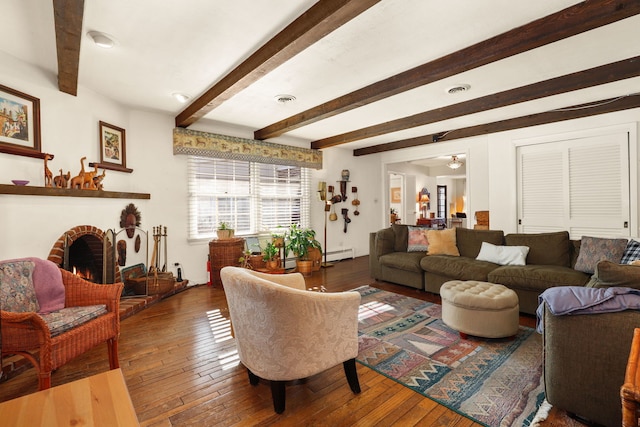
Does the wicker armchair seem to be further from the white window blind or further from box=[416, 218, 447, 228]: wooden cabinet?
box=[416, 218, 447, 228]: wooden cabinet

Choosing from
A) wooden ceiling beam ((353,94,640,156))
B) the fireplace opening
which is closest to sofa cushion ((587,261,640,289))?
wooden ceiling beam ((353,94,640,156))

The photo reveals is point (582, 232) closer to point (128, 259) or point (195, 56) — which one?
point (195, 56)

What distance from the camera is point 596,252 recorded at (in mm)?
3023

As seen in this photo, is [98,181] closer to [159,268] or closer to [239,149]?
[159,268]

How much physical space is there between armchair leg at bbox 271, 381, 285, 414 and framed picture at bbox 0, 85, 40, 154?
2.91m

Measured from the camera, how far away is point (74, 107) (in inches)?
124

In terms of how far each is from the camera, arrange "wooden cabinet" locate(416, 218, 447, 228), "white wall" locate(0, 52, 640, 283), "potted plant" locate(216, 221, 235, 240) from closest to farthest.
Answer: "white wall" locate(0, 52, 640, 283), "potted plant" locate(216, 221, 235, 240), "wooden cabinet" locate(416, 218, 447, 228)

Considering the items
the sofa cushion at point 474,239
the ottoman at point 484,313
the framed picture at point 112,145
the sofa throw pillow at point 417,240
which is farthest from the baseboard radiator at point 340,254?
the framed picture at point 112,145

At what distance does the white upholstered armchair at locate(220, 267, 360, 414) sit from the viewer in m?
1.63

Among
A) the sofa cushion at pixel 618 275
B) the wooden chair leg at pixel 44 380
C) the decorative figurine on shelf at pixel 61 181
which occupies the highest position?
the decorative figurine on shelf at pixel 61 181

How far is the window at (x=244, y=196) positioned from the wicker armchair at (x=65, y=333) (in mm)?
2299

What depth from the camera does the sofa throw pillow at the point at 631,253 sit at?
2740 millimetres

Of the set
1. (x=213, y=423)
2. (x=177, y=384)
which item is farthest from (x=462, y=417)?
(x=177, y=384)

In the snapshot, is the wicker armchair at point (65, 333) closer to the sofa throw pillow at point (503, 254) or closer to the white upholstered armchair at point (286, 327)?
the white upholstered armchair at point (286, 327)
